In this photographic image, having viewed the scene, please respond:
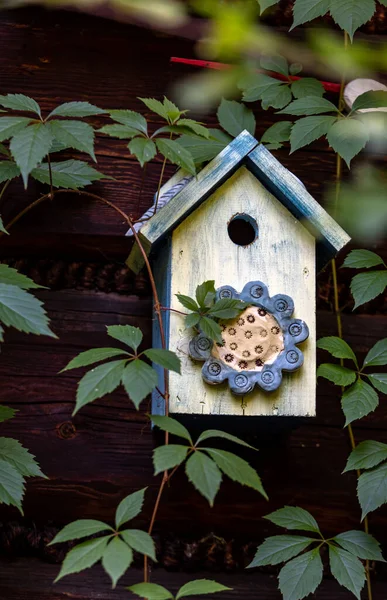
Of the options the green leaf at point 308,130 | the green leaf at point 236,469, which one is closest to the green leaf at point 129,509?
the green leaf at point 236,469

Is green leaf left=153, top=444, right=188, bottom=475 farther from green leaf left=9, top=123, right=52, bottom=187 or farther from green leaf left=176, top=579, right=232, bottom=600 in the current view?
green leaf left=9, top=123, right=52, bottom=187

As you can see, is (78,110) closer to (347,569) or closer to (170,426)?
(170,426)

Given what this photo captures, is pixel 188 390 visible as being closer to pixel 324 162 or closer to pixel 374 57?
pixel 324 162

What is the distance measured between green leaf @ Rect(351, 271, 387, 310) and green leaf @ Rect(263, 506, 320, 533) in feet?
1.27

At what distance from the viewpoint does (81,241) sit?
1.70 meters

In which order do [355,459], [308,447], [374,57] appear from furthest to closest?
[374,57], [308,447], [355,459]

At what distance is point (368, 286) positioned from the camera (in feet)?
4.97

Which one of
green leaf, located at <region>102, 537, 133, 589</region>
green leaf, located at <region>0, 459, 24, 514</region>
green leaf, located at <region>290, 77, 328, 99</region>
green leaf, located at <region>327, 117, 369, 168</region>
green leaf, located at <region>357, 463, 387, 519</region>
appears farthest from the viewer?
green leaf, located at <region>290, 77, 328, 99</region>

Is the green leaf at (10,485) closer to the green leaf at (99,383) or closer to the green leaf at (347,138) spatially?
the green leaf at (99,383)

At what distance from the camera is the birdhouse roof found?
4.58 feet

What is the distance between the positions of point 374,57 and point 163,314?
2.56ft

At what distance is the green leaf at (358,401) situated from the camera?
4.65 ft

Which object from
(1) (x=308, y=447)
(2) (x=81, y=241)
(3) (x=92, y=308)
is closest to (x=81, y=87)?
(2) (x=81, y=241)

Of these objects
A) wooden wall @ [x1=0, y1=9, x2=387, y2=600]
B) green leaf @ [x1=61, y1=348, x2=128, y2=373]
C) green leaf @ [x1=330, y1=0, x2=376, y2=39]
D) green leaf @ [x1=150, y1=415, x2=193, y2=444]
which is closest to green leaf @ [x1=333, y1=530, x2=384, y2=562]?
wooden wall @ [x1=0, y1=9, x2=387, y2=600]
